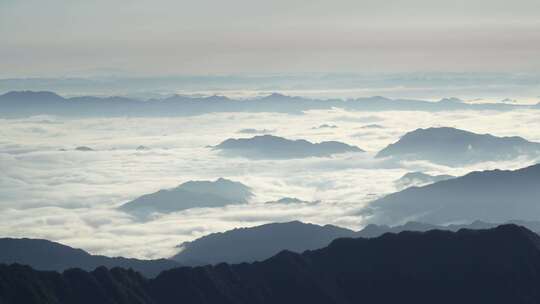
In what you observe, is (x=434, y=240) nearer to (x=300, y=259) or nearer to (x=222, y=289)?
(x=300, y=259)

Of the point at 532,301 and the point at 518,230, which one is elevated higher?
the point at 518,230

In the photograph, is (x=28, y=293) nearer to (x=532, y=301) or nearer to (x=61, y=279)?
(x=61, y=279)

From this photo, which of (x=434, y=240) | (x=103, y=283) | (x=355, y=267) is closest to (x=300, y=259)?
(x=355, y=267)

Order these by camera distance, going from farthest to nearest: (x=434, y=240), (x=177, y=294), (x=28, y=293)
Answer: (x=434, y=240), (x=177, y=294), (x=28, y=293)

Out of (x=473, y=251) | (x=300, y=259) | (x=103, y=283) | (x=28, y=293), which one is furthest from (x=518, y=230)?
(x=28, y=293)

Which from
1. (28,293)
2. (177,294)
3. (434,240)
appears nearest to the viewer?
(28,293)

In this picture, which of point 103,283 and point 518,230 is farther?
point 518,230
